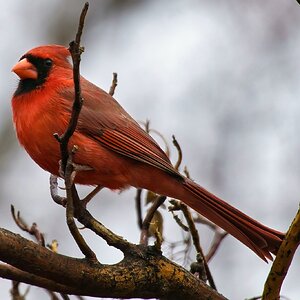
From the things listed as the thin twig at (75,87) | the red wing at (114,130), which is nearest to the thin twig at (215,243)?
the red wing at (114,130)

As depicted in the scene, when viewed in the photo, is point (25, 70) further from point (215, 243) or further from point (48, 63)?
point (215, 243)

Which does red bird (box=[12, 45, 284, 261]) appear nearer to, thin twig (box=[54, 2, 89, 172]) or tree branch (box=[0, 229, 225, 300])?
tree branch (box=[0, 229, 225, 300])

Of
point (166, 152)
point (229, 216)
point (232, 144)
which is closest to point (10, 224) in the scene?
point (232, 144)

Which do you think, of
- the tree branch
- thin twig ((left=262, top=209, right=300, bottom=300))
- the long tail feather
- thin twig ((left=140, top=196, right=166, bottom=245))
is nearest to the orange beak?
the long tail feather

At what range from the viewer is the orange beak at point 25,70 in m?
3.69

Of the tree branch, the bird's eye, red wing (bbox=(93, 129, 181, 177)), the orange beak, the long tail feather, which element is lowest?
the tree branch

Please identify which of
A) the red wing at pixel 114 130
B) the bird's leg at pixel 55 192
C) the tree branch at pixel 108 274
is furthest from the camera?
the red wing at pixel 114 130

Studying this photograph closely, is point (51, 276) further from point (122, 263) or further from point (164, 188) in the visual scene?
point (164, 188)

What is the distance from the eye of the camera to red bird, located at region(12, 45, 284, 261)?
130 inches

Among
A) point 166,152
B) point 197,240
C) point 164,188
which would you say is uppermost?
point 166,152

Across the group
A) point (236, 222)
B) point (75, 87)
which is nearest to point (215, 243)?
point (236, 222)

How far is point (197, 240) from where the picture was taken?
2846mm

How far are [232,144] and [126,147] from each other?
314cm

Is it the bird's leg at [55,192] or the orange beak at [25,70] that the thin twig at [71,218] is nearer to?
the bird's leg at [55,192]
